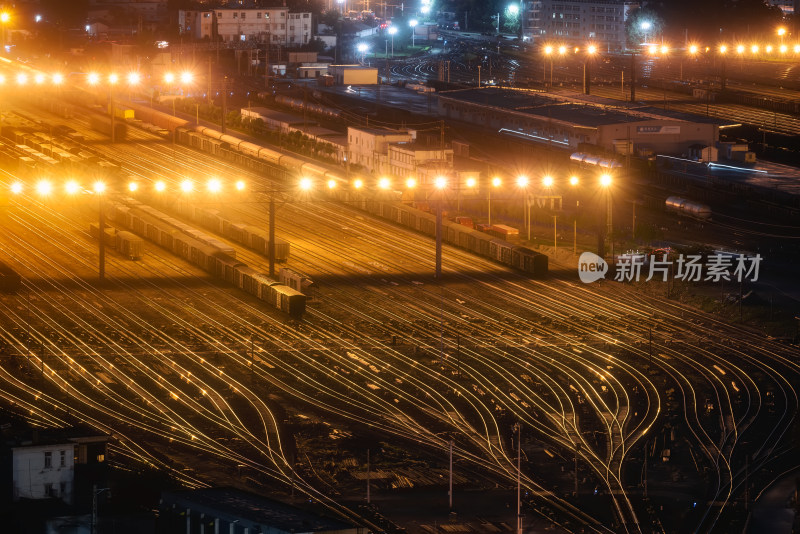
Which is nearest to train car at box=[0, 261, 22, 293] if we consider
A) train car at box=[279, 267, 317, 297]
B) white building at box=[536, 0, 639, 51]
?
train car at box=[279, 267, 317, 297]

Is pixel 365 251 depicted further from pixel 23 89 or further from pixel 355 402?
pixel 23 89

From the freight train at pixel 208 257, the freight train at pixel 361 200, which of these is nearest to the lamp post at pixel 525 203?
the freight train at pixel 361 200

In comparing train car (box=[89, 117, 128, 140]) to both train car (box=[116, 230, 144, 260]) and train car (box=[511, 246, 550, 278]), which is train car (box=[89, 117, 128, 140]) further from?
train car (box=[511, 246, 550, 278])

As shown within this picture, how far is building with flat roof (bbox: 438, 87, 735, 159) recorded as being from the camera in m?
71.1

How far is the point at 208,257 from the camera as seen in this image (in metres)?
48.2

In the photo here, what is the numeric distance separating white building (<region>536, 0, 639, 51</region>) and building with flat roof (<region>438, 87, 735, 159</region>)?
163 feet

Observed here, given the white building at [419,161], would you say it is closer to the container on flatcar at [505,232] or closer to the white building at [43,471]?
the container on flatcar at [505,232]

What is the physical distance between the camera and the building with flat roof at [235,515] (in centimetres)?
2389

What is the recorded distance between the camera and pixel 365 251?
169 ft

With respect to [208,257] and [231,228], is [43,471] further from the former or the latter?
[231,228]

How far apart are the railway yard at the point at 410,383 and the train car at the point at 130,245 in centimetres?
34

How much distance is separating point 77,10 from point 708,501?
111825 millimetres

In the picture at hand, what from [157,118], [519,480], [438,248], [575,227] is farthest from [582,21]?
[519,480]

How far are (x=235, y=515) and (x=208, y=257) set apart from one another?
79.5 feet
